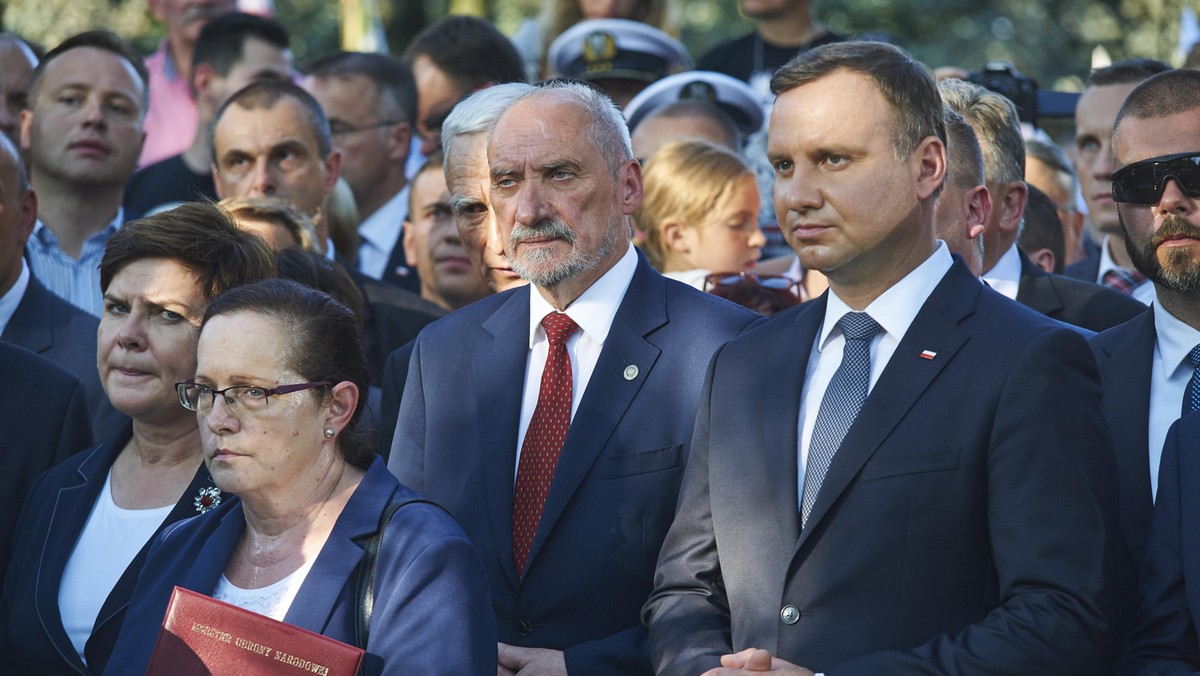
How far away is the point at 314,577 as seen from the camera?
403cm

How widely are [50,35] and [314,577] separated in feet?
45.3

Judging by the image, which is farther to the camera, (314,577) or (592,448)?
(592,448)

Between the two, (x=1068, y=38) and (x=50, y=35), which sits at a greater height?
(x=50, y=35)

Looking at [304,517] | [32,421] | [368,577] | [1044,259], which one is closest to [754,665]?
[368,577]

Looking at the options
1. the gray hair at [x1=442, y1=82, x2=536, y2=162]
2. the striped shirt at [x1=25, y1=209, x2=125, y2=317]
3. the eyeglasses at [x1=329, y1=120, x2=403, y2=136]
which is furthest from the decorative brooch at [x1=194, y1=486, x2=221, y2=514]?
the eyeglasses at [x1=329, y1=120, x2=403, y2=136]

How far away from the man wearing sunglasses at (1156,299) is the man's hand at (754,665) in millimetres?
1064

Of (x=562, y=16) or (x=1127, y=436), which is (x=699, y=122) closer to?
(x=562, y=16)

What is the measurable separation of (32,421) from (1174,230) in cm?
365

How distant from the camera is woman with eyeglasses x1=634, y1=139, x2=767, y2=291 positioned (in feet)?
21.6

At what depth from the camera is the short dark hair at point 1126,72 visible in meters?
7.14

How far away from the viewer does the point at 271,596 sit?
412 cm

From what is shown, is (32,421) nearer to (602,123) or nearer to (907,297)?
(602,123)

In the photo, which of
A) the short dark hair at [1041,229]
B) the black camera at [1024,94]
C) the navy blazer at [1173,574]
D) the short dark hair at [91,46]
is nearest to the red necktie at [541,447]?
the navy blazer at [1173,574]

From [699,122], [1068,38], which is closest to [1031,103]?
[699,122]
